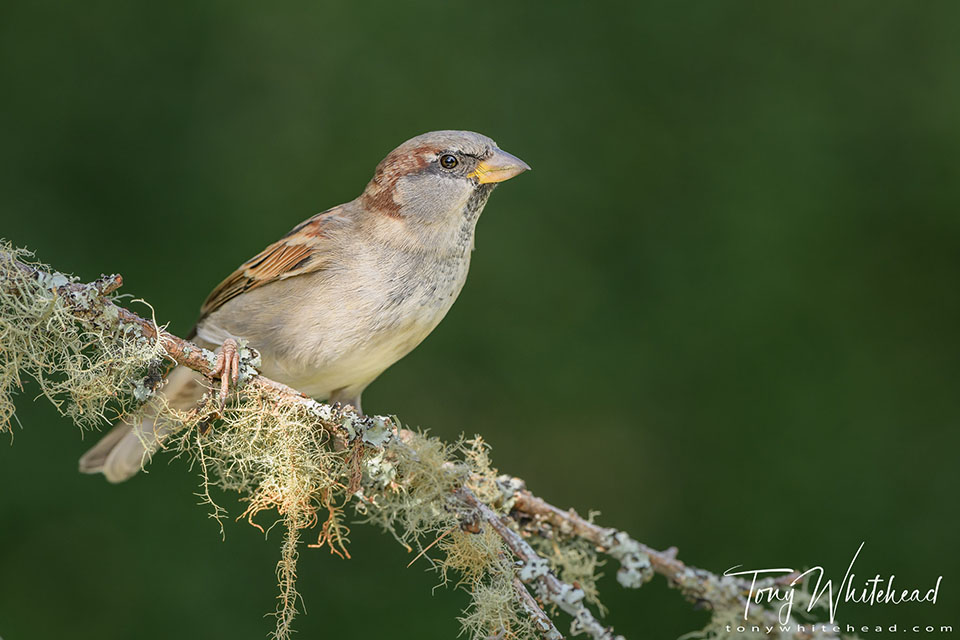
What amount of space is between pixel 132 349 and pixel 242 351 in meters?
0.24

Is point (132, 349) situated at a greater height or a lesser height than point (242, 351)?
lesser

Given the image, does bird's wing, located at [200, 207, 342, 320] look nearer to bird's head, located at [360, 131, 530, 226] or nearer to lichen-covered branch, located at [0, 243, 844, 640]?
bird's head, located at [360, 131, 530, 226]

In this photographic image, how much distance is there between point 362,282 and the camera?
2.50 meters

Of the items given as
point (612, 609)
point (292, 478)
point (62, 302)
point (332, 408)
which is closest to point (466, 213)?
point (332, 408)

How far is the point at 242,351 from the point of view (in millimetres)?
2008

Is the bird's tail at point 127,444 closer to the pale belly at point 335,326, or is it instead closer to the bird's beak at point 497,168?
the pale belly at point 335,326

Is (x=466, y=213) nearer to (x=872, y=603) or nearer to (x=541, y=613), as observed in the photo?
(x=541, y=613)

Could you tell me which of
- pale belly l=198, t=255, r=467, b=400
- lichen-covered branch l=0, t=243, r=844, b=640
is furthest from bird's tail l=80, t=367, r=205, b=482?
lichen-covered branch l=0, t=243, r=844, b=640

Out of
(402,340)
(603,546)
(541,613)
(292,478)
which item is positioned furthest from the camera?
(402,340)

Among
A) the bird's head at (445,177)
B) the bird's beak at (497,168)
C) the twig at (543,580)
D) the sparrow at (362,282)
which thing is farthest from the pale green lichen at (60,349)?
the bird's beak at (497,168)

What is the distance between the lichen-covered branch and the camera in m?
1.81

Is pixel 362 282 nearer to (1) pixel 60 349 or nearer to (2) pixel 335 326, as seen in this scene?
(2) pixel 335 326

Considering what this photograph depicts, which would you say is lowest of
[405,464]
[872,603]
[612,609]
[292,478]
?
[292,478]

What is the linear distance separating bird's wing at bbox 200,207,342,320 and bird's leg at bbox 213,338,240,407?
632 mm
